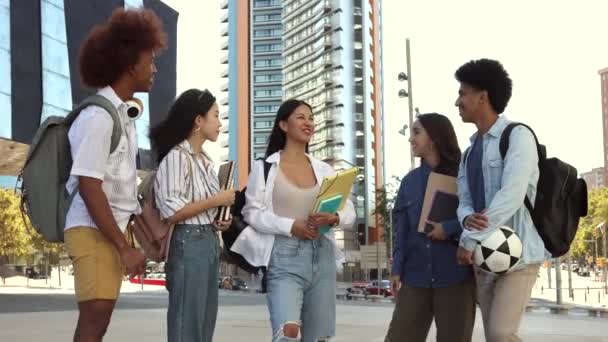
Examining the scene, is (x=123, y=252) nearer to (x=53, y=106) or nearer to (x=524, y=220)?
(x=524, y=220)

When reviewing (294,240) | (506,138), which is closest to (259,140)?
(294,240)

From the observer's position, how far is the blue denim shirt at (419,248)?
16.0 feet

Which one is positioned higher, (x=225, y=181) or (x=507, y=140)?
(x=507, y=140)

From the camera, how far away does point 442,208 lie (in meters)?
4.98

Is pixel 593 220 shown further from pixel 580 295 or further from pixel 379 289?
pixel 379 289

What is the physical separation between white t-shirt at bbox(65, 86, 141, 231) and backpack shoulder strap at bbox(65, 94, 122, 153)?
0.06 feet

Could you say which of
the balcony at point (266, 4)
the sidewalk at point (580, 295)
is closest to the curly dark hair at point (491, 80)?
the sidewalk at point (580, 295)

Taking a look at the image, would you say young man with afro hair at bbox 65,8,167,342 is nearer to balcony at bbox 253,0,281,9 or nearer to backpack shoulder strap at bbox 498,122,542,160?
backpack shoulder strap at bbox 498,122,542,160

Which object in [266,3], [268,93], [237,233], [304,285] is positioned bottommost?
[304,285]

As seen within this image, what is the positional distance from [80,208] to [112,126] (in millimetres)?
346

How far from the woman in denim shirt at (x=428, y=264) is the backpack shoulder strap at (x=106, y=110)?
2111 millimetres

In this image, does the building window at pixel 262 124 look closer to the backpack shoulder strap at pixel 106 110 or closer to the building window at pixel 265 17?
the building window at pixel 265 17

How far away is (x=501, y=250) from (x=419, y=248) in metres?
0.99

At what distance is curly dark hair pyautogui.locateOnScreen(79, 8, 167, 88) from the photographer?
11.9ft
